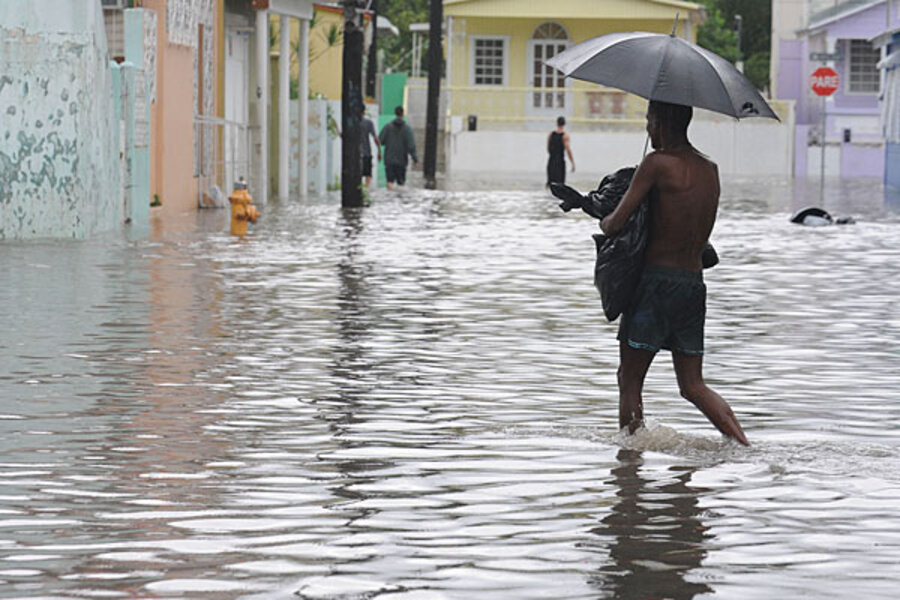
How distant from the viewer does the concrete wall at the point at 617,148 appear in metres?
64.0

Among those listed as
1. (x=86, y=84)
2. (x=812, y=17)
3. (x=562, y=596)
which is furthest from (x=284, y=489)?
(x=812, y=17)

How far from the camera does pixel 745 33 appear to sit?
108m

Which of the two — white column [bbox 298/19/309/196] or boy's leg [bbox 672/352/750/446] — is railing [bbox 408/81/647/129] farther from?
boy's leg [bbox 672/352/750/446]

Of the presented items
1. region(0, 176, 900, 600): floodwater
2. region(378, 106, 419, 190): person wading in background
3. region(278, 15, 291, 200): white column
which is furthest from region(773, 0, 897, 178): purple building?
region(0, 176, 900, 600): floodwater

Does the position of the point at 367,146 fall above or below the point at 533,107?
below

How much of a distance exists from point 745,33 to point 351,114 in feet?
252

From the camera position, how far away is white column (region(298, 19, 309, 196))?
3822 cm

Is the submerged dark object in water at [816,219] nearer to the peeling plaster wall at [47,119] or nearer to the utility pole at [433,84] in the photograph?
the peeling plaster wall at [47,119]

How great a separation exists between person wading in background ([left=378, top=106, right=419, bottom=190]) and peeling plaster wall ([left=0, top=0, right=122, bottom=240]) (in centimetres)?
2190

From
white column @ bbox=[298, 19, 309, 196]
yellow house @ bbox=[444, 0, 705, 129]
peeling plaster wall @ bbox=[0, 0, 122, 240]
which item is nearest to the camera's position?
peeling plaster wall @ bbox=[0, 0, 122, 240]

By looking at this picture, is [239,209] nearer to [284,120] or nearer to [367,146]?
[284,120]

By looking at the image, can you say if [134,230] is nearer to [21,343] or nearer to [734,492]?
[21,343]

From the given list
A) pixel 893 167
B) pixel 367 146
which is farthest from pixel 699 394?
pixel 893 167

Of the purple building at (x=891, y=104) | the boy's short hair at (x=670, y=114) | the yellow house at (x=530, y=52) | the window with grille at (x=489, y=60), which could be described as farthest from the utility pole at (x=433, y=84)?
the boy's short hair at (x=670, y=114)
